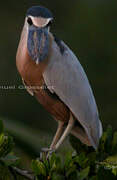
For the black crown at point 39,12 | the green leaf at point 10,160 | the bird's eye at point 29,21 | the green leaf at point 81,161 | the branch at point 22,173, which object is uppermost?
the black crown at point 39,12

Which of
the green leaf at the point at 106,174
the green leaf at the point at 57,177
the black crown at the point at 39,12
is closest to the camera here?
the green leaf at the point at 106,174

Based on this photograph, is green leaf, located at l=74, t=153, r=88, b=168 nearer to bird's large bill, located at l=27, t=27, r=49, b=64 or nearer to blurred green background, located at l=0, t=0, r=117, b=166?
bird's large bill, located at l=27, t=27, r=49, b=64

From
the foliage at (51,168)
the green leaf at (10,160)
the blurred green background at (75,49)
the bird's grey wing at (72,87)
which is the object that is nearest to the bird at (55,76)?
the bird's grey wing at (72,87)

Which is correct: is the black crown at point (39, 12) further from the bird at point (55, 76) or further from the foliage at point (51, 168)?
the foliage at point (51, 168)

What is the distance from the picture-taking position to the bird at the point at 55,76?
8.11ft

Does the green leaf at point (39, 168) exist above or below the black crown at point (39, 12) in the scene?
below

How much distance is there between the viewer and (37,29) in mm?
2457

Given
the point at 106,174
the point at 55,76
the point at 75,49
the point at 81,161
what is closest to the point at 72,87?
the point at 55,76

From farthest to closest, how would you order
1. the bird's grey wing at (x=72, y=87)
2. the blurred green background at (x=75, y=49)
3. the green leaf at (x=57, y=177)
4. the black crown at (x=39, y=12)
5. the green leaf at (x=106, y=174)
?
the blurred green background at (x=75, y=49)
the bird's grey wing at (x=72, y=87)
the black crown at (x=39, y=12)
the green leaf at (x=57, y=177)
the green leaf at (x=106, y=174)

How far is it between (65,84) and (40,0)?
423cm

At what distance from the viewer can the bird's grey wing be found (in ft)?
8.60

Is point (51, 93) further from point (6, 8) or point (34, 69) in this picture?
point (6, 8)

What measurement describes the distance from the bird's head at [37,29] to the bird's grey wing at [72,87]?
0.13 metres

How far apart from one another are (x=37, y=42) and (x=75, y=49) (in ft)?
11.5
